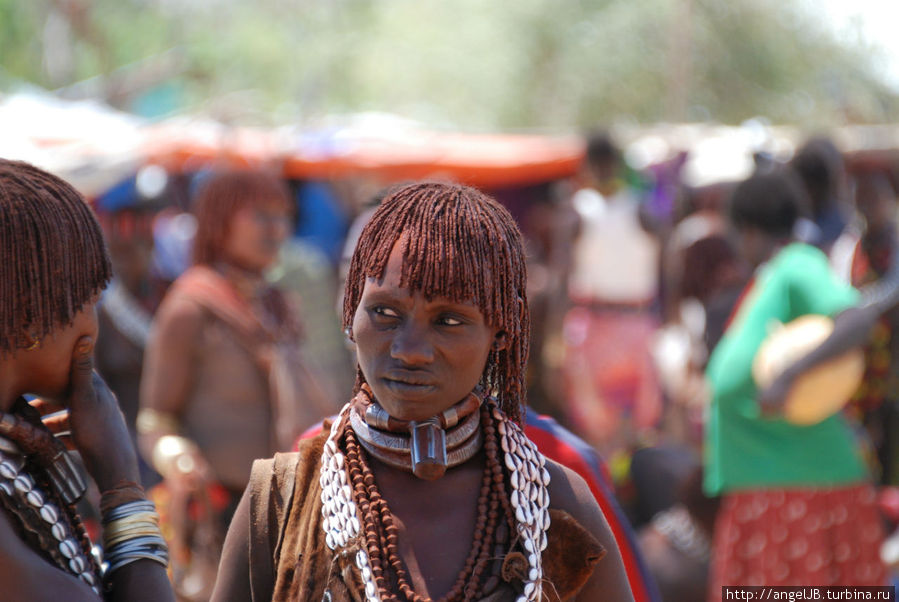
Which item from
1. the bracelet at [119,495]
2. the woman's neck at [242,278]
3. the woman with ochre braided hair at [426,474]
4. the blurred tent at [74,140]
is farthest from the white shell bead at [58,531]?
the blurred tent at [74,140]

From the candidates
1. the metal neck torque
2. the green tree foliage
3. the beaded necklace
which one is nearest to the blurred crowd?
the metal neck torque

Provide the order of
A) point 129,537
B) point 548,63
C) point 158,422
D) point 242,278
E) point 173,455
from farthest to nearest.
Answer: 1. point 548,63
2. point 242,278
3. point 158,422
4. point 173,455
5. point 129,537

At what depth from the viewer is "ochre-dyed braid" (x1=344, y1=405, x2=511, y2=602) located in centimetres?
184

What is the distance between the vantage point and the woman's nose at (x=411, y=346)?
1.86 metres

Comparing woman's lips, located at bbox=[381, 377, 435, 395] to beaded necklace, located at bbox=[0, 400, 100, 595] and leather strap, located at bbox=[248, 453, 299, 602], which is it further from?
beaded necklace, located at bbox=[0, 400, 100, 595]

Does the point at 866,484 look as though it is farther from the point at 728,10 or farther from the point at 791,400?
the point at 728,10

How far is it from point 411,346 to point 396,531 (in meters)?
0.32

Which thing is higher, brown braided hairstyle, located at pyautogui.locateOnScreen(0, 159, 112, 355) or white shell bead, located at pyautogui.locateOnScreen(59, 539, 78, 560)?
brown braided hairstyle, located at pyautogui.locateOnScreen(0, 159, 112, 355)

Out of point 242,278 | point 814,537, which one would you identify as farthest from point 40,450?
point 814,537

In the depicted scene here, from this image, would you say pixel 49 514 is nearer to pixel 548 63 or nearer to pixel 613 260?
pixel 613 260

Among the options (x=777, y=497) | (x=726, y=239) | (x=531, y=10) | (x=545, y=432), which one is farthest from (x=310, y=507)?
(x=531, y=10)

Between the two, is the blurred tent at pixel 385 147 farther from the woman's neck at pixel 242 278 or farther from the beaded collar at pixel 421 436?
the beaded collar at pixel 421 436

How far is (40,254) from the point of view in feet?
6.22

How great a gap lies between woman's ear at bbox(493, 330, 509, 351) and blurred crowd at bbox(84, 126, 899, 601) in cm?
80
